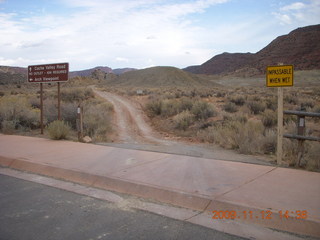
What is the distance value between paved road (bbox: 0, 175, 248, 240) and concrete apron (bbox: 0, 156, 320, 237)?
64 centimetres

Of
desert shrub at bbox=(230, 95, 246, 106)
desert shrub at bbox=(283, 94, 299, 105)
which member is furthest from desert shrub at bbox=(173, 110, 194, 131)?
desert shrub at bbox=(283, 94, 299, 105)

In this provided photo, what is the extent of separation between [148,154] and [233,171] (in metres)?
2.61

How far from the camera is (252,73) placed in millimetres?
104000

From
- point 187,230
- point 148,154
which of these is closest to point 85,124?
point 148,154

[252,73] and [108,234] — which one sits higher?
[252,73]

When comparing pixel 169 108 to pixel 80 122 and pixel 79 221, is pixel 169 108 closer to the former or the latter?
pixel 80 122

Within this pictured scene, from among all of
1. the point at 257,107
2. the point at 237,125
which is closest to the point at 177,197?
the point at 237,125

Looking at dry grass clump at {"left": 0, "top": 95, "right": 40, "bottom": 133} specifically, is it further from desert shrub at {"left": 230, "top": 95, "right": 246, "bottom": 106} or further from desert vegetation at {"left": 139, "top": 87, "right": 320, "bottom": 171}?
desert shrub at {"left": 230, "top": 95, "right": 246, "bottom": 106}

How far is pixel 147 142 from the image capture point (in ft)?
46.4

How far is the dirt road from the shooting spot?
357 inches

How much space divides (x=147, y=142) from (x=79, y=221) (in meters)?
9.39

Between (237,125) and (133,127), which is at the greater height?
(237,125)

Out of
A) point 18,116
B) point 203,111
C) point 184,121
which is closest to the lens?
point 18,116

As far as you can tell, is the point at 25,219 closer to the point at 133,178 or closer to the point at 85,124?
the point at 133,178
